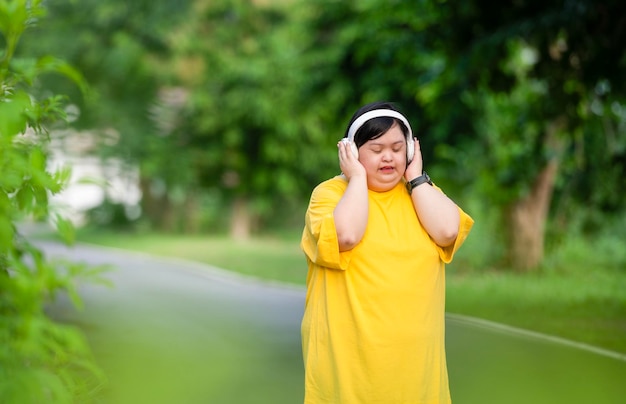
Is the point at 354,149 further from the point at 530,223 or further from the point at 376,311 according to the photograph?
the point at 530,223

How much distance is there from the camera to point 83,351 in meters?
2.56

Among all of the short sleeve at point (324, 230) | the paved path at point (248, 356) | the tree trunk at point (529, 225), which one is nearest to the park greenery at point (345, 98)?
the tree trunk at point (529, 225)

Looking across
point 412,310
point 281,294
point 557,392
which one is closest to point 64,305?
point 281,294

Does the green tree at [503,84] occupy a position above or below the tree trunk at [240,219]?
above

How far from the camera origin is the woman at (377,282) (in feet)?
11.7

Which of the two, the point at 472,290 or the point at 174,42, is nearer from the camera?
the point at 472,290

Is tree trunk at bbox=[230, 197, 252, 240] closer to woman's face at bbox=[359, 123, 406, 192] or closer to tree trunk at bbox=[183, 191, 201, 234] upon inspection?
tree trunk at bbox=[183, 191, 201, 234]

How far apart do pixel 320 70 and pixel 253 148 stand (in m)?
14.1

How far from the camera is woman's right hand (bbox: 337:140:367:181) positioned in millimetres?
3629

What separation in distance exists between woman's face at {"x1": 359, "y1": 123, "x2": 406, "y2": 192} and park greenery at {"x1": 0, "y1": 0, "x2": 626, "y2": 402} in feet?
3.68

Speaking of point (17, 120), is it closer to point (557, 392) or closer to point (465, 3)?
point (557, 392)

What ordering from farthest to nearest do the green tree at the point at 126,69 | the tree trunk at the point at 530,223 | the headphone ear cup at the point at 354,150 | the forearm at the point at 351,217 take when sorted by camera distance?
the green tree at the point at 126,69
the tree trunk at the point at 530,223
the headphone ear cup at the point at 354,150
the forearm at the point at 351,217

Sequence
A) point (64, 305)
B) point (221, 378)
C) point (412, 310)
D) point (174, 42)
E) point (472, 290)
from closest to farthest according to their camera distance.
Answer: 1. point (412, 310)
2. point (221, 378)
3. point (64, 305)
4. point (472, 290)
5. point (174, 42)

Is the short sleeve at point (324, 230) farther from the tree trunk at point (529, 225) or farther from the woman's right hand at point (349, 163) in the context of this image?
the tree trunk at point (529, 225)
